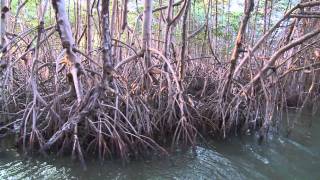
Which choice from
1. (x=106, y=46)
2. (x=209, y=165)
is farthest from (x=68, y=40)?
(x=209, y=165)

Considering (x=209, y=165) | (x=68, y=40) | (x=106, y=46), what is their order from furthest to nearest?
(x=209, y=165), (x=68, y=40), (x=106, y=46)

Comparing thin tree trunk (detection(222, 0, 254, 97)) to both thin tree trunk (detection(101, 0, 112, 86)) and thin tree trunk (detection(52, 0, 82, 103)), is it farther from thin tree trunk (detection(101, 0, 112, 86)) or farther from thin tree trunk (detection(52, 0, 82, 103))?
thin tree trunk (detection(52, 0, 82, 103))

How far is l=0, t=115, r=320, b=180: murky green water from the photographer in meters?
4.57

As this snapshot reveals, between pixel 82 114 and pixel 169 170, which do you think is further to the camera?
pixel 169 170

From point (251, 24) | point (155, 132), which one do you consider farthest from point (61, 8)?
point (251, 24)

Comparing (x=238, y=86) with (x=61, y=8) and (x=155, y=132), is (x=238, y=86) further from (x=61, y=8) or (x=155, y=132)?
(x=61, y=8)

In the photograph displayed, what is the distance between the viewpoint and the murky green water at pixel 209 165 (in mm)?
4570

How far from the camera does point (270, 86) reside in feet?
18.3

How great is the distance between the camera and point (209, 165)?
4.96 meters

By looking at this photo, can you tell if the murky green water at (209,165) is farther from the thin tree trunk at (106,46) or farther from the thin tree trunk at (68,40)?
the thin tree trunk at (106,46)

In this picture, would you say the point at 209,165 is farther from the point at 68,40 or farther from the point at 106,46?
the point at 68,40

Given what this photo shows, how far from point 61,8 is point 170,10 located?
1571mm

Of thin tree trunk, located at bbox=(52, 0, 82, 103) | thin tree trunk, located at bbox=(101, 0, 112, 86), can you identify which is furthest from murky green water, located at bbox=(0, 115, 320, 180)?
thin tree trunk, located at bbox=(101, 0, 112, 86)

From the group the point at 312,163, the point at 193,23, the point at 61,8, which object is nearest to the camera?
the point at 61,8
